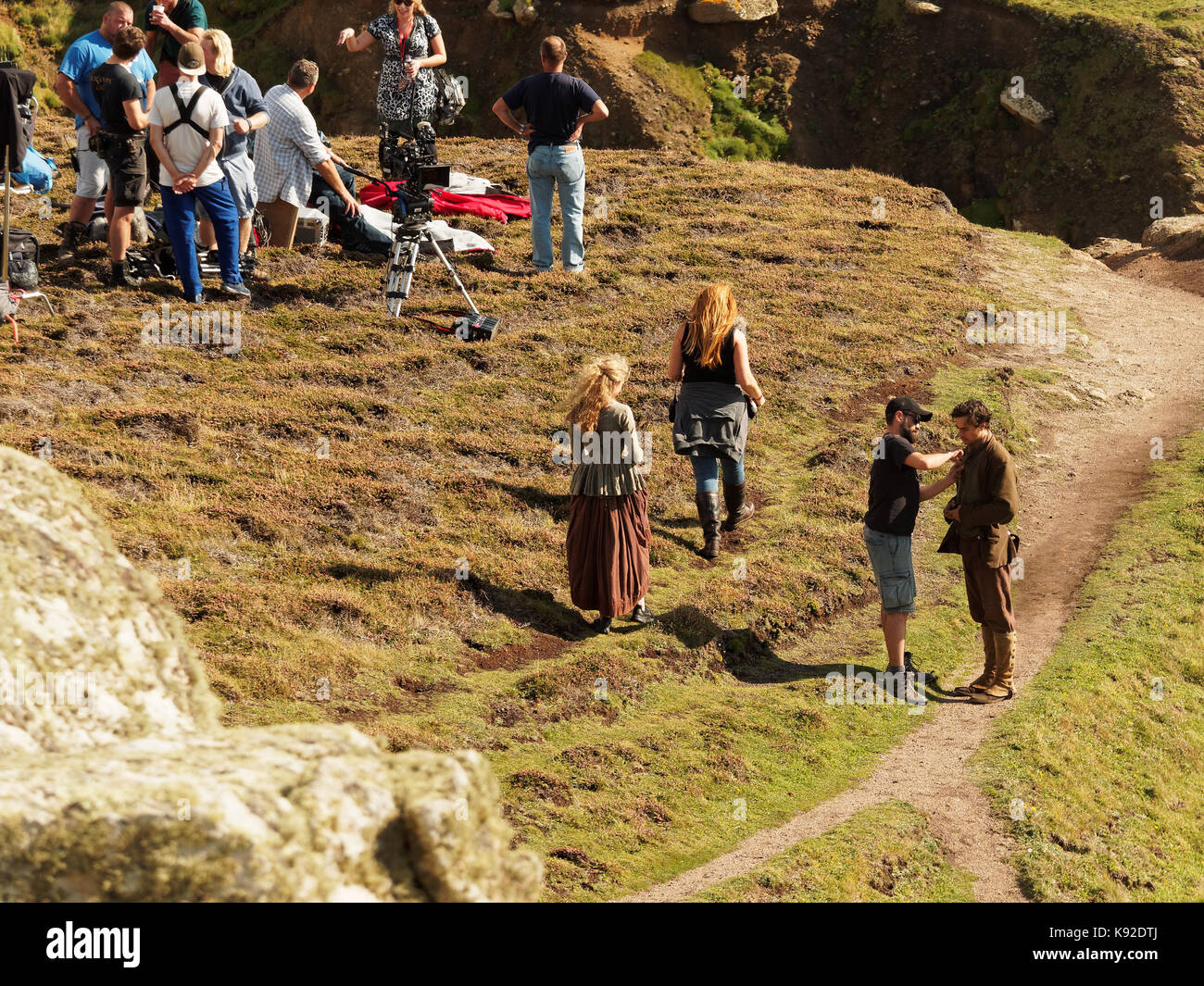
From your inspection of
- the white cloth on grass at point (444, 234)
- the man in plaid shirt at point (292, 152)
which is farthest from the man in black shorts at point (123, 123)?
the white cloth on grass at point (444, 234)

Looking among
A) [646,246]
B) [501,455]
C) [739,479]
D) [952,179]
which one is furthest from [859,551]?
[952,179]

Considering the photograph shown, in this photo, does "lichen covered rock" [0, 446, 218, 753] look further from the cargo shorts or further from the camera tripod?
the camera tripod

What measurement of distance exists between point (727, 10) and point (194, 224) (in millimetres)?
28313

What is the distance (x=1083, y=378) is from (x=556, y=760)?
1479 cm

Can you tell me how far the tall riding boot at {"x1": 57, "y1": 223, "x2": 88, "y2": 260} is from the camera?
18.0 m

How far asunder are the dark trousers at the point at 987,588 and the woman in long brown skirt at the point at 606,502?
302cm

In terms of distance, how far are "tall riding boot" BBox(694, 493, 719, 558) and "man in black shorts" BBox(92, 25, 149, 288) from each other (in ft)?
26.7

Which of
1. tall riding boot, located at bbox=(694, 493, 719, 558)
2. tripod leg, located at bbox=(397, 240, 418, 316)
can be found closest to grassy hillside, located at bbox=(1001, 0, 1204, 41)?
tripod leg, located at bbox=(397, 240, 418, 316)

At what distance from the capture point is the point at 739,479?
46.8 feet

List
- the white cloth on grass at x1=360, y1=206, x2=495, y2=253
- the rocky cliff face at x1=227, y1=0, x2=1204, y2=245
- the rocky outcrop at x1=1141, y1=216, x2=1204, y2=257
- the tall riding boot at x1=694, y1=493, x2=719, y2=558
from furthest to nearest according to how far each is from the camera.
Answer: the rocky cliff face at x1=227, y1=0, x2=1204, y2=245 < the rocky outcrop at x1=1141, y1=216, x2=1204, y2=257 < the white cloth on grass at x1=360, y1=206, x2=495, y2=253 < the tall riding boot at x1=694, y1=493, x2=719, y2=558

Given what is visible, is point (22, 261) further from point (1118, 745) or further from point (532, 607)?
point (1118, 745)

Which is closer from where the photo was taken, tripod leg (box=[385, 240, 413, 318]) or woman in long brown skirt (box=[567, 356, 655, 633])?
woman in long brown skirt (box=[567, 356, 655, 633])

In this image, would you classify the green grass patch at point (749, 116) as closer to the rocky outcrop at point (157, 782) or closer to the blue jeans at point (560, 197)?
the blue jeans at point (560, 197)
